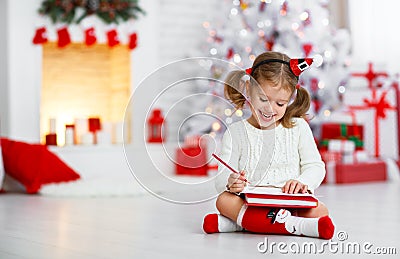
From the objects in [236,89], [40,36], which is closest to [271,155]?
[236,89]

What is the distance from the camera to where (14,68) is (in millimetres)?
3928

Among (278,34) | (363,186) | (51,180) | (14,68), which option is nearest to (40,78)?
(14,68)

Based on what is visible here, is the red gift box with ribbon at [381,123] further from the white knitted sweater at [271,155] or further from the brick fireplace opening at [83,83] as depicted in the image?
the white knitted sweater at [271,155]

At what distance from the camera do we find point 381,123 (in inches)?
171

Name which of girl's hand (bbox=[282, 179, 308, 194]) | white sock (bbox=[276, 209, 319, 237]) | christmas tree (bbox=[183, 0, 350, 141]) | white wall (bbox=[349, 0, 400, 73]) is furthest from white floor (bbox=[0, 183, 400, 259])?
white wall (bbox=[349, 0, 400, 73])

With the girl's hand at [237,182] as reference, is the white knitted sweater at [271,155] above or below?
above

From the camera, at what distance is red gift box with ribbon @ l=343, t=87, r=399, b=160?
13.9 feet

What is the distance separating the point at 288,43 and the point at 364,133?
783 mm

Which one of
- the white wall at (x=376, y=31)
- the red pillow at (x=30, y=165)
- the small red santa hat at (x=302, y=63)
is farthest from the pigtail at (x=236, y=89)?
the white wall at (x=376, y=31)

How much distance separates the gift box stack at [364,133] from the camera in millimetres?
3873

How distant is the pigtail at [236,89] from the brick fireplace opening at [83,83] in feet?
8.26

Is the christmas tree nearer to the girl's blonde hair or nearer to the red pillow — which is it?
the red pillow

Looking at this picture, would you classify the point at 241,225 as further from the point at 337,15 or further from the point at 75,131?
the point at 337,15

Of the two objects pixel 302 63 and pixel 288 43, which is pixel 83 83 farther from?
pixel 302 63
